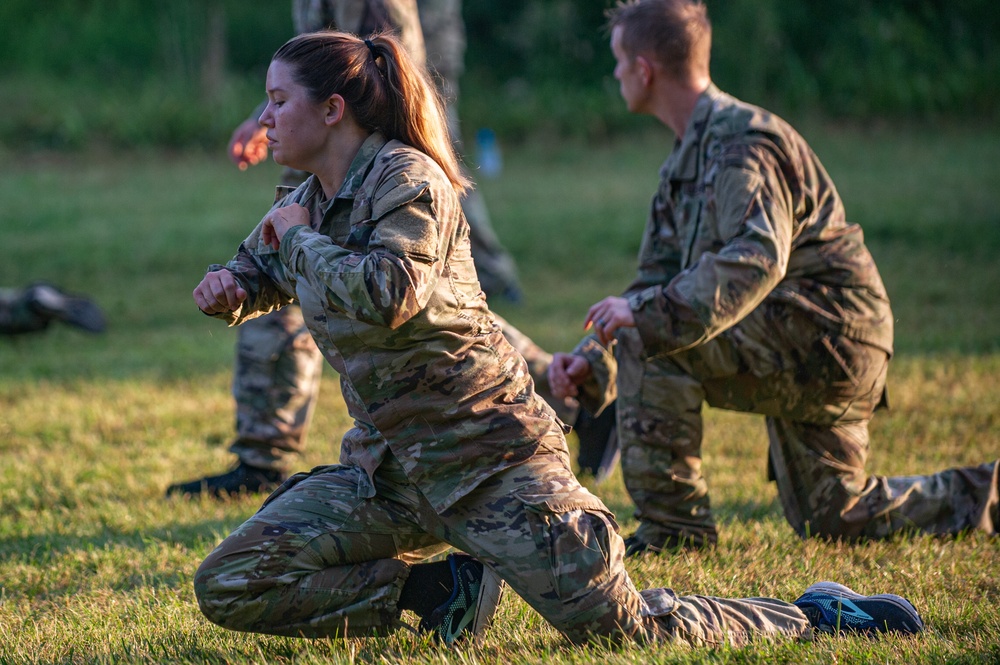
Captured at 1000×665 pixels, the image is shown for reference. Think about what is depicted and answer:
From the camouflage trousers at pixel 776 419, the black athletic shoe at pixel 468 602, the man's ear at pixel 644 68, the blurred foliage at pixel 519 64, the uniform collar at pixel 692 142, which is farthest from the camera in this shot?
the blurred foliage at pixel 519 64

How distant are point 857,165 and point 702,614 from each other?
12.6 m

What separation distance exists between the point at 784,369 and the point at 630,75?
1160mm

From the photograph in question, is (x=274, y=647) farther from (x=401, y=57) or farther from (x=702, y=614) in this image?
(x=401, y=57)

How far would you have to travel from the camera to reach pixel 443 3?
29.6 feet

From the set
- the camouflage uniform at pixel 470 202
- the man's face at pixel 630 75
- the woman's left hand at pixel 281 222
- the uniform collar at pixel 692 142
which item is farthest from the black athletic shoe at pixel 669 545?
the camouflage uniform at pixel 470 202

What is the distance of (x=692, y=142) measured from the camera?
151 inches

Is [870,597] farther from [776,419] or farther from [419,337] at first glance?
[419,337]

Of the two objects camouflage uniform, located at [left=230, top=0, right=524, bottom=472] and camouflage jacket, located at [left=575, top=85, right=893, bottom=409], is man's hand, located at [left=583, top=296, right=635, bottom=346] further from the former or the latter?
camouflage uniform, located at [left=230, top=0, right=524, bottom=472]

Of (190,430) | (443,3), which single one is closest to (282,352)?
A: (190,430)

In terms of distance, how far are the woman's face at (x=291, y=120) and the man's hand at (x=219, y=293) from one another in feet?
1.07

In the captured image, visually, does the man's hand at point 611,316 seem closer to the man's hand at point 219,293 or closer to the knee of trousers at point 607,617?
the knee of trousers at point 607,617

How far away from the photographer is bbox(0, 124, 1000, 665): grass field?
9.80 ft

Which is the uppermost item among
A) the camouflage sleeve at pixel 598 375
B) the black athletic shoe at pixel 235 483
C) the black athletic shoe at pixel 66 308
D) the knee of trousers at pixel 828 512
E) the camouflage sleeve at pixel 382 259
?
the camouflage sleeve at pixel 382 259

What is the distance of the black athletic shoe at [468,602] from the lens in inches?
113
